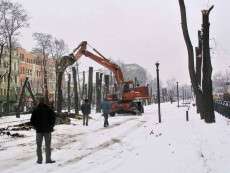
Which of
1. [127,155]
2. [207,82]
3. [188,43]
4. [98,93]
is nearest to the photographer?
[127,155]

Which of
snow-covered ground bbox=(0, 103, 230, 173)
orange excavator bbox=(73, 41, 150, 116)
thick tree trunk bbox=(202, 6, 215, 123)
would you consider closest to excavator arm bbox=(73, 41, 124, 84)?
orange excavator bbox=(73, 41, 150, 116)

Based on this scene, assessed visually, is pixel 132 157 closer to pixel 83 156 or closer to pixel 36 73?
pixel 83 156

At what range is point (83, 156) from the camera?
618 inches

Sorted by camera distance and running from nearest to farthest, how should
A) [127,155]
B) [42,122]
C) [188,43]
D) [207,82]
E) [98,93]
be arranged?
Answer: [42,122] → [127,155] → [207,82] → [188,43] → [98,93]

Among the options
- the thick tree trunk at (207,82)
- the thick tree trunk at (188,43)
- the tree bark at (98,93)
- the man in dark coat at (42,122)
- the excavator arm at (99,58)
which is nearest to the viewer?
the man in dark coat at (42,122)

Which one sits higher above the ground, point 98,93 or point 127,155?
point 98,93

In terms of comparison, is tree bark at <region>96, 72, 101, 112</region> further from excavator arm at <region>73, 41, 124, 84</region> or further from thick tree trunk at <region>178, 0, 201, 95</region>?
thick tree trunk at <region>178, 0, 201, 95</region>

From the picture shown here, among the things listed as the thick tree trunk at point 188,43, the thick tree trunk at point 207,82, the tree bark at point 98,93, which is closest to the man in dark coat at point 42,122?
the thick tree trunk at point 207,82

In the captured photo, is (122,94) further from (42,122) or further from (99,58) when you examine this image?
(42,122)

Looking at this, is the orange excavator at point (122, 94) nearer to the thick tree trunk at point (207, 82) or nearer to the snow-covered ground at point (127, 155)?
the thick tree trunk at point (207, 82)

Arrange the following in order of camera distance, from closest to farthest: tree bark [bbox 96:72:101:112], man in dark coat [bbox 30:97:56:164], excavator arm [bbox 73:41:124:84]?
1. man in dark coat [bbox 30:97:56:164]
2. excavator arm [bbox 73:41:124:84]
3. tree bark [bbox 96:72:101:112]

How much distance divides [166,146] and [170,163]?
400 cm

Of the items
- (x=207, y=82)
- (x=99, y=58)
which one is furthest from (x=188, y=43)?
(x=99, y=58)

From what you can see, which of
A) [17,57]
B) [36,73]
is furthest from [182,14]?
[36,73]
